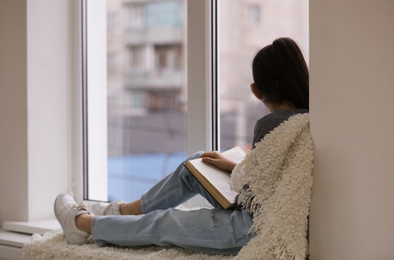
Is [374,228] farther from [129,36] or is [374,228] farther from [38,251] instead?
[129,36]

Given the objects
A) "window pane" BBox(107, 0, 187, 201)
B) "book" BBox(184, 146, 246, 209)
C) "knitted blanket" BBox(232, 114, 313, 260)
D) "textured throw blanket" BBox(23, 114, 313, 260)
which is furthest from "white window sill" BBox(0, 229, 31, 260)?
"knitted blanket" BBox(232, 114, 313, 260)

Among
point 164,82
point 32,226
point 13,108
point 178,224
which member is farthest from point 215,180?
point 13,108

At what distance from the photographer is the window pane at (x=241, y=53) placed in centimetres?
172

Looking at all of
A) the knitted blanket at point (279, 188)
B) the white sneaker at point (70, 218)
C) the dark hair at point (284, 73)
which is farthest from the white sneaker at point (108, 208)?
the dark hair at point (284, 73)

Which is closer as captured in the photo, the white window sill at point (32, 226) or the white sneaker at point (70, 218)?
the white sneaker at point (70, 218)

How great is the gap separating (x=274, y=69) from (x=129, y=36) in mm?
764

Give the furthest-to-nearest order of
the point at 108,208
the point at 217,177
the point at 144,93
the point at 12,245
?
1. the point at 144,93
2. the point at 12,245
3. the point at 108,208
4. the point at 217,177

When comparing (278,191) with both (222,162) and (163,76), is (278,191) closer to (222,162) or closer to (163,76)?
(222,162)

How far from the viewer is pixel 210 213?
4.77ft

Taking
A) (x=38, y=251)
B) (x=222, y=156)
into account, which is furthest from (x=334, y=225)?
(x=38, y=251)

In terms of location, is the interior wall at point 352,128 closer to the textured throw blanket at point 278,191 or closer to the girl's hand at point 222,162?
the textured throw blanket at point 278,191

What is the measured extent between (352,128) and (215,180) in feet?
1.39

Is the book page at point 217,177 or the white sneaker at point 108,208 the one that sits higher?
the book page at point 217,177

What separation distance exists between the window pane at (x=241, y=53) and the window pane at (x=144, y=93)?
0.16 metres
